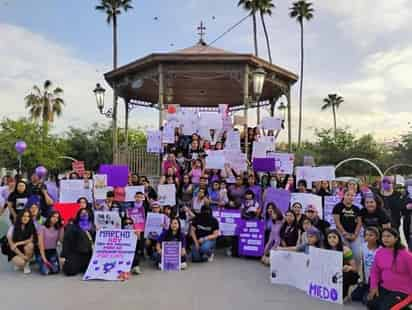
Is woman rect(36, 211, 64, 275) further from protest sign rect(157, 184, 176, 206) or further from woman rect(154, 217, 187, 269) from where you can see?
protest sign rect(157, 184, 176, 206)

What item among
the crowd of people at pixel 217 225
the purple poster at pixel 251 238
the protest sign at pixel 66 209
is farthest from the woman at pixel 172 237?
the protest sign at pixel 66 209

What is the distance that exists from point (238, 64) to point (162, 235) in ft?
23.7

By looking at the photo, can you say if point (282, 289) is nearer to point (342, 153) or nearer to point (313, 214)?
point (313, 214)

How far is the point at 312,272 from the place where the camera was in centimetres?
565

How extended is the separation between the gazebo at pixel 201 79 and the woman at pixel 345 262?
5921 millimetres

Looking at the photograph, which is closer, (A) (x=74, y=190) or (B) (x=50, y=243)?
(B) (x=50, y=243)

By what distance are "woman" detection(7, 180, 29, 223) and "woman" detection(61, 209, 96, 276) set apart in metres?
1.41

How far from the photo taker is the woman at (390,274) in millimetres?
4492

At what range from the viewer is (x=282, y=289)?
5836 millimetres

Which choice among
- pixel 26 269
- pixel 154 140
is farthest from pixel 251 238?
pixel 154 140

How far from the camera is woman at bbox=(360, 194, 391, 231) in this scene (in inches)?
242

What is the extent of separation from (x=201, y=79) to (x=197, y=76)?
1801 mm

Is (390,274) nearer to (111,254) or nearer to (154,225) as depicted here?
(154,225)

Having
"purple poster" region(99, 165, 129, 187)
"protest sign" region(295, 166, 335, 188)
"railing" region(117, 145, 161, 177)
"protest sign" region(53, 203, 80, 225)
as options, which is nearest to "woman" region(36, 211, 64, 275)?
"protest sign" region(53, 203, 80, 225)
